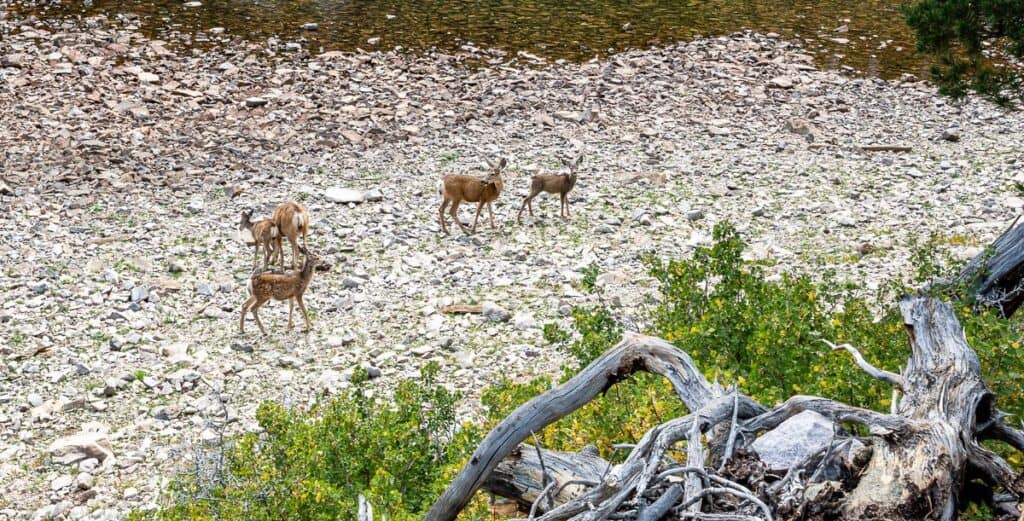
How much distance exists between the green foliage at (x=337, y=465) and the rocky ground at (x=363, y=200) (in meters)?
1.65

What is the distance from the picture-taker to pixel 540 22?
928 inches

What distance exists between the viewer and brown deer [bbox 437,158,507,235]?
13.9 metres

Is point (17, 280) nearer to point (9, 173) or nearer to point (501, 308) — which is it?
point (9, 173)

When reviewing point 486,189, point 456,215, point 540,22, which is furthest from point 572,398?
point 540,22

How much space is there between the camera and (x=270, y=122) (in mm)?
17609

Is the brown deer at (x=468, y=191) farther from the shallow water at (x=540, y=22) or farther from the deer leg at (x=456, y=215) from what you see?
the shallow water at (x=540, y=22)

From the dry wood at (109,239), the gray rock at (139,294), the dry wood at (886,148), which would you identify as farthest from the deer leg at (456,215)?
the dry wood at (886,148)

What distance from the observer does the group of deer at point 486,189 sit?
13.9 m

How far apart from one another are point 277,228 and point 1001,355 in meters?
8.35

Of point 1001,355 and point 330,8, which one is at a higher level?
point 1001,355

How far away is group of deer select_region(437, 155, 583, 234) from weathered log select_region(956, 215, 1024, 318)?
637cm

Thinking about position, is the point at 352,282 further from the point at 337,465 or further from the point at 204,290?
the point at 337,465

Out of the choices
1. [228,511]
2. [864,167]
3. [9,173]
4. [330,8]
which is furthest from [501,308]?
[330,8]

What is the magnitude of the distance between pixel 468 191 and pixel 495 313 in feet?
8.63
